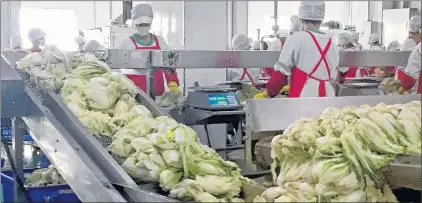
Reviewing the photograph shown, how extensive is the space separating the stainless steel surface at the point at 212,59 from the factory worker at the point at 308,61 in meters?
0.14

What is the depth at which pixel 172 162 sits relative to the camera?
1961 millimetres

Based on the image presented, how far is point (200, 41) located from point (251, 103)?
4.70m


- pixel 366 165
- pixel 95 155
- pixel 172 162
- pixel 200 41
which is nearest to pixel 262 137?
pixel 172 162

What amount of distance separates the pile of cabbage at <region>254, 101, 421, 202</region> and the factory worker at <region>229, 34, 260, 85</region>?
4.69 meters

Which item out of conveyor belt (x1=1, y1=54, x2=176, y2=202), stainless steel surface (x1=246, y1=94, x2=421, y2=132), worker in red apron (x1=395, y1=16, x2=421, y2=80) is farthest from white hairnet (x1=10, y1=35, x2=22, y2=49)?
stainless steel surface (x1=246, y1=94, x2=421, y2=132)

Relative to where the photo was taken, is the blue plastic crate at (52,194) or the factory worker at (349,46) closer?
the blue plastic crate at (52,194)

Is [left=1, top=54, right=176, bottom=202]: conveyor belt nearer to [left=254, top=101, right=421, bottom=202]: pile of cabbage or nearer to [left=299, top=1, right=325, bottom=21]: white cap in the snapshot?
[left=254, top=101, right=421, bottom=202]: pile of cabbage

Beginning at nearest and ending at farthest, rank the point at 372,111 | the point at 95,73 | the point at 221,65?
the point at 372,111, the point at 95,73, the point at 221,65

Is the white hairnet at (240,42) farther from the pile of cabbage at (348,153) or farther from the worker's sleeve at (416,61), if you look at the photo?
the pile of cabbage at (348,153)

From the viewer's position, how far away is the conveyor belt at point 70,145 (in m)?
1.84

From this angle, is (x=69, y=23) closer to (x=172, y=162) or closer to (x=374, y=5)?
(x=374, y=5)

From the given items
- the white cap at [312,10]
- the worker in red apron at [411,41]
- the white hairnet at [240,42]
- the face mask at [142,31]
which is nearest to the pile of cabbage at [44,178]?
the face mask at [142,31]

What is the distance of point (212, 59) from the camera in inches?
138

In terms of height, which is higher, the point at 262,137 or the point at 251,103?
the point at 251,103
